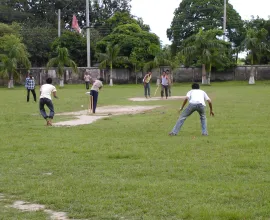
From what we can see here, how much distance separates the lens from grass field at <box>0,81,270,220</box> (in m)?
5.95

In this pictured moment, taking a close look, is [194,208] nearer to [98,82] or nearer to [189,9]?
[98,82]

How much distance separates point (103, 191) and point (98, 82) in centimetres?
1306

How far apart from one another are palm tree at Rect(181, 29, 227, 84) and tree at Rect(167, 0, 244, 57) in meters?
→ 11.6

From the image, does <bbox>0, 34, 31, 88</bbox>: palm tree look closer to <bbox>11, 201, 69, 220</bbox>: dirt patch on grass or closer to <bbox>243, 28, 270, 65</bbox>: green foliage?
<bbox>243, 28, 270, 65</bbox>: green foliage

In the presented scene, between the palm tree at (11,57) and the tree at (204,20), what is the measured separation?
19.6 m

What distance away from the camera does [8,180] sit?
7.65 metres

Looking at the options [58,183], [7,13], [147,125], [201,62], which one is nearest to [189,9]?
[201,62]

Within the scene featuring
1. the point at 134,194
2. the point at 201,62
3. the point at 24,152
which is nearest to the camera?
the point at 134,194

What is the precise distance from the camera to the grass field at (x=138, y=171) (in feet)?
19.5

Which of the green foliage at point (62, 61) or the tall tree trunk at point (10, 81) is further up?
the green foliage at point (62, 61)

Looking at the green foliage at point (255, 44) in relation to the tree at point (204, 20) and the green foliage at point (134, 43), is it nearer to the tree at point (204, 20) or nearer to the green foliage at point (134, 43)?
the green foliage at point (134, 43)

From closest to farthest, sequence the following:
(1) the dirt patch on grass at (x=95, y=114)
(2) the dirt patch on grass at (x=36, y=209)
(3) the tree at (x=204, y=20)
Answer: (2) the dirt patch on grass at (x=36, y=209), (1) the dirt patch on grass at (x=95, y=114), (3) the tree at (x=204, y=20)

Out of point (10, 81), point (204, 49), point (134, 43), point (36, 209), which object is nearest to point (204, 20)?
point (134, 43)

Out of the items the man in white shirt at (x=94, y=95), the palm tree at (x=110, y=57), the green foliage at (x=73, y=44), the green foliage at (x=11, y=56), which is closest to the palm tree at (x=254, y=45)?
the palm tree at (x=110, y=57)
